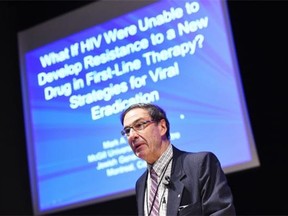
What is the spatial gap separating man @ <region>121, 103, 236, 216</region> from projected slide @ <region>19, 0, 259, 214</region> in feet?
4.27

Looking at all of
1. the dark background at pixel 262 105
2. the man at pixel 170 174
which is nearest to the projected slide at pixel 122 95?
the dark background at pixel 262 105

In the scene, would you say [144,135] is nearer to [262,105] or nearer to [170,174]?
[170,174]

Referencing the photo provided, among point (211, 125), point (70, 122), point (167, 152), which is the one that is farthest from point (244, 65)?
point (167, 152)

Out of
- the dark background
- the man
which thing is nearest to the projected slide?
the dark background

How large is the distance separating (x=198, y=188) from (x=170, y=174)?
13cm

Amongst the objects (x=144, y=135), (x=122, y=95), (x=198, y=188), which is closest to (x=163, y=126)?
(x=144, y=135)

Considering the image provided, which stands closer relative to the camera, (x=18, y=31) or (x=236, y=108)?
(x=236, y=108)

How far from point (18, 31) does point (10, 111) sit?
2.49 ft

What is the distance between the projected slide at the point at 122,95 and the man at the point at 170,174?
1.30m

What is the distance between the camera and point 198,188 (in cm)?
178

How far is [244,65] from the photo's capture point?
138 inches

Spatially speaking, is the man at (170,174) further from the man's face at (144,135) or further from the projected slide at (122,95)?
the projected slide at (122,95)

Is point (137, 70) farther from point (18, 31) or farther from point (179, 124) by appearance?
point (18, 31)

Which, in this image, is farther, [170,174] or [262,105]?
[262,105]
